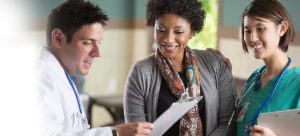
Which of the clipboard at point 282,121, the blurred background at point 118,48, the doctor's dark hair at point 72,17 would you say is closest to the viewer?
the doctor's dark hair at point 72,17

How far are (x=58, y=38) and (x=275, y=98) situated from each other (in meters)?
0.64

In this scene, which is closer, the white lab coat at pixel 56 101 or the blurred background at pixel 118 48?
the white lab coat at pixel 56 101

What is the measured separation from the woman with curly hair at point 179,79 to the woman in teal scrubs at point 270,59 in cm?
12

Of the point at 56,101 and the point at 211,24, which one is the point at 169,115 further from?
the point at 211,24

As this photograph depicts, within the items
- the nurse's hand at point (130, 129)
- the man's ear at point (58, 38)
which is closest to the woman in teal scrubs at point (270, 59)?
the nurse's hand at point (130, 129)

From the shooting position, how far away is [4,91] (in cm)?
61

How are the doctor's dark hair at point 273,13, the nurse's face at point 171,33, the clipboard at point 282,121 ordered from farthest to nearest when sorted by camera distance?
1. the nurse's face at point 171,33
2. the doctor's dark hair at point 273,13
3. the clipboard at point 282,121

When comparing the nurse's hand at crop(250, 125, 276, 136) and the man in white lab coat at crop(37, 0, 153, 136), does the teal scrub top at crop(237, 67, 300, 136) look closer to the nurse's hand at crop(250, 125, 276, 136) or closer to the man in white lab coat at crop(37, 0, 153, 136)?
the nurse's hand at crop(250, 125, 276, 136)

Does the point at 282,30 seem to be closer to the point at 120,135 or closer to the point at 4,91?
the point at 120,135

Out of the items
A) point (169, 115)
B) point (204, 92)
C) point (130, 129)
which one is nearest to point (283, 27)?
point (204, 92)

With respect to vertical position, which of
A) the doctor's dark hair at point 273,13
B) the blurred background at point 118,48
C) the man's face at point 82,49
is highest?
the doctor's dark hair at point 273,13

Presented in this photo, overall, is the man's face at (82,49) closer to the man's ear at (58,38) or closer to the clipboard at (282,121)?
the man's ear at (58,38)

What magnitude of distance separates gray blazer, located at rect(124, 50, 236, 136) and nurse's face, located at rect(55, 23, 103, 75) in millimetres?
332

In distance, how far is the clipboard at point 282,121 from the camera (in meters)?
1.11
